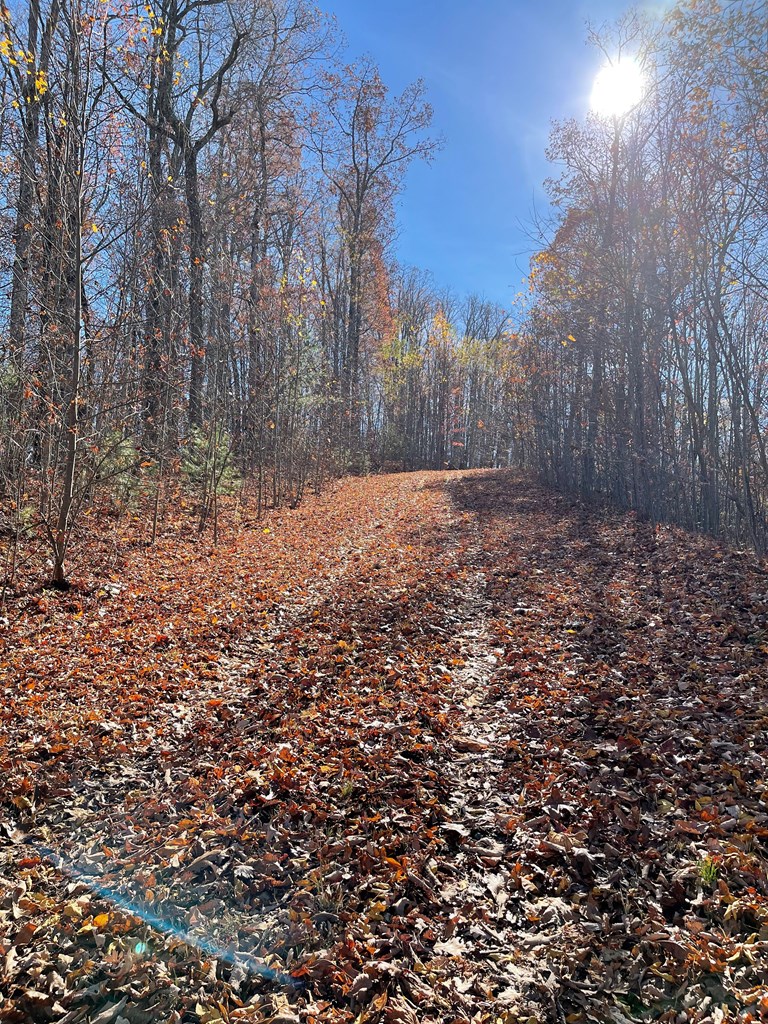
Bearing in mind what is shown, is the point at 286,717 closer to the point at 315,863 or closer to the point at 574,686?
the point at 315,863

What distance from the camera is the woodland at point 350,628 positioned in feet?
8.11

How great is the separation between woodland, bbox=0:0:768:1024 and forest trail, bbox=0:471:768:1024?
0.02 m

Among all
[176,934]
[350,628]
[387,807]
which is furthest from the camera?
[350,628]

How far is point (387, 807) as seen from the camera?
3.41 meters

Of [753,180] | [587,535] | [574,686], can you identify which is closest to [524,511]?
[587,535]

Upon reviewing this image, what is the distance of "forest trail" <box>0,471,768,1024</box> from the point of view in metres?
2.32

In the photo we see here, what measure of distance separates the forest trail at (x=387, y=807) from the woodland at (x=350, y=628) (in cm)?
2

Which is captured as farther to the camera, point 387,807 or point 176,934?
point 387,807

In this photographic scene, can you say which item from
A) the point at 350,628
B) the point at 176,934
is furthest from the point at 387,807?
the point at 350,628

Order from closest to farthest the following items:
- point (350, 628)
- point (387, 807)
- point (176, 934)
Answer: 1. point (176, 934)
2. point (387, 807)
3. point (350, 628)

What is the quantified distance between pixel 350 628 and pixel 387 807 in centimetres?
296

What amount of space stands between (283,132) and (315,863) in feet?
73.0

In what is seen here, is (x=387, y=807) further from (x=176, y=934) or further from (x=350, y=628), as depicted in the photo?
(x=350, y=628)

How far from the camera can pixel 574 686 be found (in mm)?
4809
